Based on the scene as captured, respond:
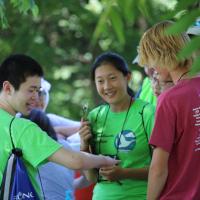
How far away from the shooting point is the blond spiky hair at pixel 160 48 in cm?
370

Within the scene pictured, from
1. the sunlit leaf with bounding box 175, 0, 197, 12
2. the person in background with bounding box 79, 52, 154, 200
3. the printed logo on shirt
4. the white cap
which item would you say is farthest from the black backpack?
the sunlit leaf with bounding box 175, 0, 197, 12

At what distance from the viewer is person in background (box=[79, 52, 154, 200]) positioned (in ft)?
14.7

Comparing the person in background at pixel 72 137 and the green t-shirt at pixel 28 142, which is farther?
the person in background at pixel 72 137

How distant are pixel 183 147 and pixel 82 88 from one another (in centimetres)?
1147

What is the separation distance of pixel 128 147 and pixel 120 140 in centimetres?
7

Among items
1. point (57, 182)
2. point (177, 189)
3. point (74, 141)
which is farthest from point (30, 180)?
point (74, 141)

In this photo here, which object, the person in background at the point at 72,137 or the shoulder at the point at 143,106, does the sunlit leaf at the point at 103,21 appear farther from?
the person in background at the point at 72,137

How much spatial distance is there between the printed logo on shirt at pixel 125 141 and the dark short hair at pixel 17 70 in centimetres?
72

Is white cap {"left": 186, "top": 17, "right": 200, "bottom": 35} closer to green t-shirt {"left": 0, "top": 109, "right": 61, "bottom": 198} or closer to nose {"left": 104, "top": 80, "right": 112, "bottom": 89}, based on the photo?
green t-shirt {"left": 0, "top": 109, "right": 61, "bottom": 198}

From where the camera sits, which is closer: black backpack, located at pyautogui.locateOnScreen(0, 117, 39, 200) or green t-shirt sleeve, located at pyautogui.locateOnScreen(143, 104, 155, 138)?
black backpack, located at pyautogui.locateOnScreen(0, 117, 39, 200)

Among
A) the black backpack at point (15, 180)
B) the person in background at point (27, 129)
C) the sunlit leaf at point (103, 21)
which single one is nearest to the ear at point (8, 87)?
the person in background at point (27, 129)

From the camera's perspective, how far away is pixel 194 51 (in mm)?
2184

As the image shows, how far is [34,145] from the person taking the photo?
12.2ft

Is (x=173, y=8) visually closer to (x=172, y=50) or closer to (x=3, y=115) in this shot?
(x=172, y=50)
